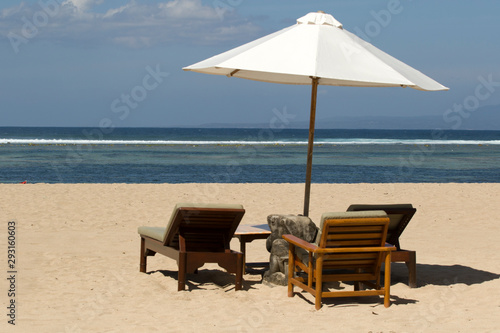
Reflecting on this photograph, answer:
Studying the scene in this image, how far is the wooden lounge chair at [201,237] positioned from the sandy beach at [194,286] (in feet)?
0.82

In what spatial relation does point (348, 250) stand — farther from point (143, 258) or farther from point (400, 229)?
point (143, 258)

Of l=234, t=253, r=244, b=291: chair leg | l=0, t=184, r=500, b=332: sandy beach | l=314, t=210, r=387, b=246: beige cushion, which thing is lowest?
l=0, t=184, r=500, b=332: sandy beach

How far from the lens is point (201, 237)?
18.9 feet

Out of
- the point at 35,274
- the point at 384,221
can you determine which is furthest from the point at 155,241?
the point at 384,221

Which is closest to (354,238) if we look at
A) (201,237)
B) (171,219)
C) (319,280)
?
(319,280)

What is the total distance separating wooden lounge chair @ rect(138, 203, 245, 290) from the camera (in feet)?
17.9

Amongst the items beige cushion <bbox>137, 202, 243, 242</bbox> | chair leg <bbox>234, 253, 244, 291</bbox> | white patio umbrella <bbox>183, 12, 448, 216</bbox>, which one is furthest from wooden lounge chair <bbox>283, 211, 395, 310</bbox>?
white patio umbrella <bbox>183, 12, 448, 216</bbox>

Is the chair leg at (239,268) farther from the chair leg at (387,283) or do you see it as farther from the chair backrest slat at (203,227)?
the chair leg at (387,283)

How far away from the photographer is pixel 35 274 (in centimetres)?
616

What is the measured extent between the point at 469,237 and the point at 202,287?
4889 mm

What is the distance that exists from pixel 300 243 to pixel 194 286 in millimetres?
1262

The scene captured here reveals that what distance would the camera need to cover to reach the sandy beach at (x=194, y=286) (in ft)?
15.3

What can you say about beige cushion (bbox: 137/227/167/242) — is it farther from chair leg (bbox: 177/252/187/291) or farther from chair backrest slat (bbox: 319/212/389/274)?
chair backrest slat (bbox: 319/212/389/274)

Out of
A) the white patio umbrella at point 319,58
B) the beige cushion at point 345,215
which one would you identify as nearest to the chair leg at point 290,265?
the beige cushion at point 345,215
